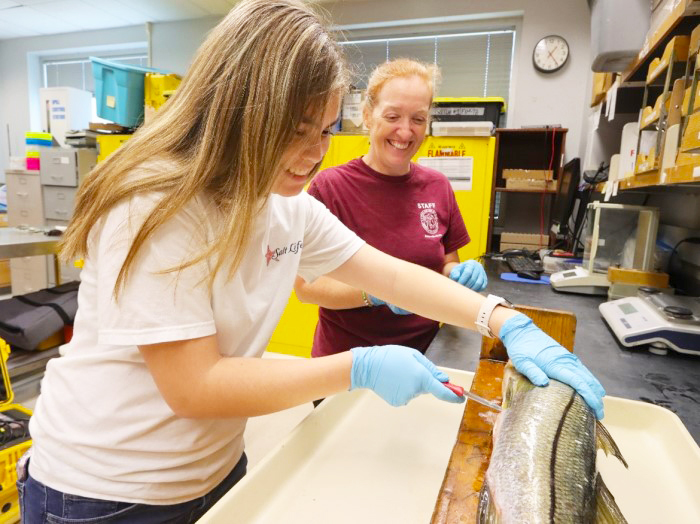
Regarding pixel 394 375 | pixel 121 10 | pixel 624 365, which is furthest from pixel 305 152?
pixel 121 10

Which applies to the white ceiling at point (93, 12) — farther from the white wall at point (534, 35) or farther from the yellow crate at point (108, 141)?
the yellow crate at point (108, 141)

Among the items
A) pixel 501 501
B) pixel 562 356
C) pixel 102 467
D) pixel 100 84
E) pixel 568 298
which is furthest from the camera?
pixel 100 84

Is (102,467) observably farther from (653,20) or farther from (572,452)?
(653,20)

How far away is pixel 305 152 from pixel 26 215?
20.7 feet

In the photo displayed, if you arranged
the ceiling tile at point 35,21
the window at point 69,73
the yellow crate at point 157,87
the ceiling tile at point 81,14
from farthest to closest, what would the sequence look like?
the window at point 69,73 < the ceiling tile at point 35,21 < the ceiling tile at point 81,14 < the yellow crate at point 157,87

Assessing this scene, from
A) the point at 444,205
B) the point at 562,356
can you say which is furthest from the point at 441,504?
the point at 444,205

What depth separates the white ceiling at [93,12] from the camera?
5.32 meters

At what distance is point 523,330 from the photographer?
1013mm

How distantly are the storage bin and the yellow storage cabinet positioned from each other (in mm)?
308

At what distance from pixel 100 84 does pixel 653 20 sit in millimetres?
4795

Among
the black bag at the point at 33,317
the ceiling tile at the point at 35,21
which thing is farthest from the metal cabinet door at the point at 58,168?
the black bag at the point at 33,317

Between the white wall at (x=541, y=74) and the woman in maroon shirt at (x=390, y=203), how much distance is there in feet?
10.9

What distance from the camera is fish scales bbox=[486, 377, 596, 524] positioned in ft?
1.94

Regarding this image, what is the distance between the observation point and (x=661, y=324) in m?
1.43
